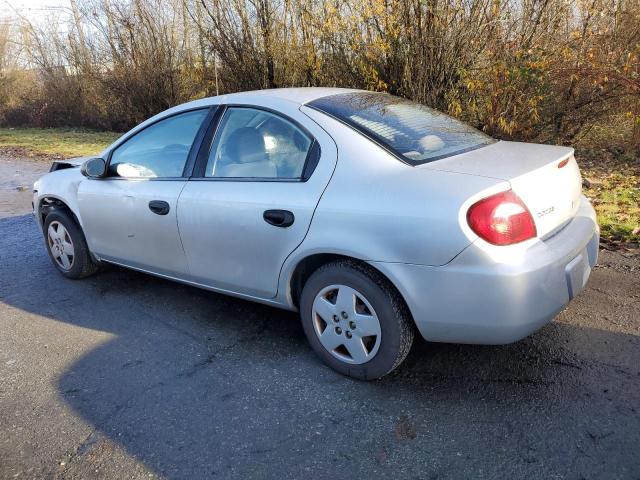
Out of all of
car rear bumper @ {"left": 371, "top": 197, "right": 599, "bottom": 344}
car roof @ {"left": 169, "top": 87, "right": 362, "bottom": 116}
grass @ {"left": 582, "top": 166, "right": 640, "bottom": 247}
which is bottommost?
grass @ {"left": 582, "top": 166, "right": 640, "bottom": 247}

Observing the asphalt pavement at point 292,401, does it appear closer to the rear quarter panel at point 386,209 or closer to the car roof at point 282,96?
the rear quarter panel at point 386,209

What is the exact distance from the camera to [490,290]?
2607 millimetres

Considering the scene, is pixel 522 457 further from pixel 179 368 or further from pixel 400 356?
pixel 179 368

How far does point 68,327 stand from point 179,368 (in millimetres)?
1158

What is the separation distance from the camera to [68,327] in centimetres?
403

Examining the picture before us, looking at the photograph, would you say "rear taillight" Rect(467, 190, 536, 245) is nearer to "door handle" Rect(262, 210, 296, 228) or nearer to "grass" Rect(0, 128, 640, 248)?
"door handle" Rect(262, 210, 296, 228)

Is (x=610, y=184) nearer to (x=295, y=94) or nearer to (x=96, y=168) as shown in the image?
(x=295, y=94)

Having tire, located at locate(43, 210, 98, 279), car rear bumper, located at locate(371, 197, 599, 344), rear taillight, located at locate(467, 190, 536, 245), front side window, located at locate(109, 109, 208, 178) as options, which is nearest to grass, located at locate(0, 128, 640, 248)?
car rear bumper, located at locate(371, 197, 599, 344)

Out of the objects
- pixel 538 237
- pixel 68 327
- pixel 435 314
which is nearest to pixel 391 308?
pixel 435 314

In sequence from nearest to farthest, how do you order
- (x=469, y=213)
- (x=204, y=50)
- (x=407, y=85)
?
(x=469, y=213), (x=407, y=85), (x=204, y=50)

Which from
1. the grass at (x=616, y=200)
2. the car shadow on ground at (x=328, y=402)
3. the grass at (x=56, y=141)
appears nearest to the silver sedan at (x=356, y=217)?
the car shadow on ground at (x=328, y=402)

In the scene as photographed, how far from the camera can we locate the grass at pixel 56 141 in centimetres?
1449

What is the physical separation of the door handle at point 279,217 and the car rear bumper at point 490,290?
1.99ft

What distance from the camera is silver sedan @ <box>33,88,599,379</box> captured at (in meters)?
2.67
